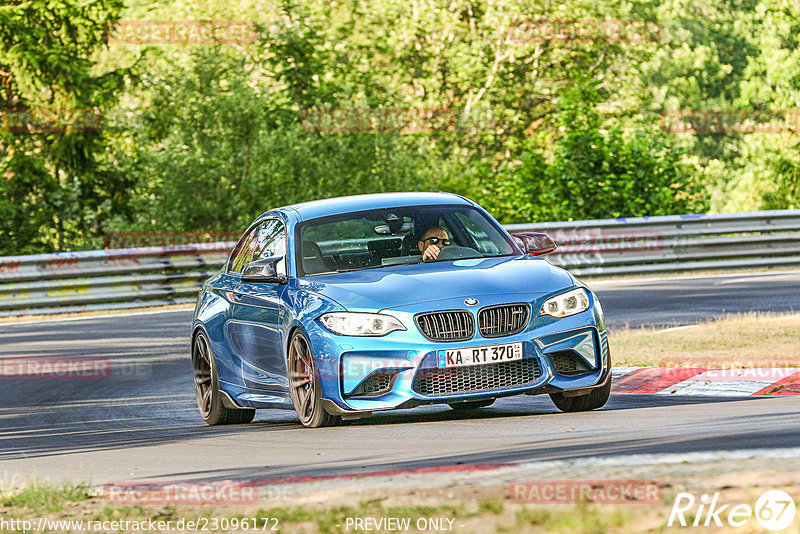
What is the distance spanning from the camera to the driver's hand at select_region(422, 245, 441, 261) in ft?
33.3

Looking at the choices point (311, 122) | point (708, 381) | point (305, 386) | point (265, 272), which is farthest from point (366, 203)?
point (311, 122)

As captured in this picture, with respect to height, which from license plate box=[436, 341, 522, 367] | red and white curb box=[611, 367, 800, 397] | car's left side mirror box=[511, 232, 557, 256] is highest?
car's left side mirror box=[511, 232, 557, 256]

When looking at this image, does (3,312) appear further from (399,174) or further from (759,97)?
(759,97)

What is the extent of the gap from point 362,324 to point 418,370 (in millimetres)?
445

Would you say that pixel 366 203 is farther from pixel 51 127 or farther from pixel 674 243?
pixel 51 127

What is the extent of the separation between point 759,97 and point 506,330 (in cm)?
6310

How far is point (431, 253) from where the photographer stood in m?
10.2

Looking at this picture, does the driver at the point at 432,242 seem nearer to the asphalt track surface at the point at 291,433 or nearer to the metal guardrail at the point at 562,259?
the asphalt track surface at the point at 291,433

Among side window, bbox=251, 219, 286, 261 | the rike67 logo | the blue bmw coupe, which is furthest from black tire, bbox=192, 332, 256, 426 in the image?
the rike67 logo

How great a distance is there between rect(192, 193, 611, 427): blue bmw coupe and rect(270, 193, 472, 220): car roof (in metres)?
0.02

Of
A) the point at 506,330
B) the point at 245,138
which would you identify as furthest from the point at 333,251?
the point at 245,138

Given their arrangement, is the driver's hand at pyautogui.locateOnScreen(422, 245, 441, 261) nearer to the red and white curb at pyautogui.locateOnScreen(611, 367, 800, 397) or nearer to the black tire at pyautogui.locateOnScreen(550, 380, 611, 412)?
the black tire at pyautogui.locateOnScreen(550, 380, 611, 412)

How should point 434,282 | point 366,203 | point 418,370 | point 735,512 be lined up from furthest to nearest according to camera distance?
point 366,203 < point 434,282 < point 418,370 < point 735,512

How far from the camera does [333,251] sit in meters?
10.2
